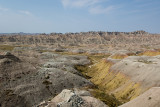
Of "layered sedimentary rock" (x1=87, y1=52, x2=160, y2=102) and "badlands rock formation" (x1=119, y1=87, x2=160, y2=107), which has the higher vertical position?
"badlands rock formation" (x1=119, y1=87, x2=160, y2=107)

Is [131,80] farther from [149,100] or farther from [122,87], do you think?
[149,100]

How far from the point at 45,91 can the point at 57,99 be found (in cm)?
890

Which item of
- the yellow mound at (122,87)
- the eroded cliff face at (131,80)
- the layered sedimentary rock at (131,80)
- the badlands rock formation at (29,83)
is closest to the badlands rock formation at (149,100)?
the eroded cliff face at (131,80)

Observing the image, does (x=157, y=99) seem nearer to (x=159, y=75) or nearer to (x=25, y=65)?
(x=159, y=75)

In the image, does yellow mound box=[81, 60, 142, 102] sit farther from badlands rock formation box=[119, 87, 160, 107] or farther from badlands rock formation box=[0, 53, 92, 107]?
badlands rock formation box=[119, 87, 160, 107]

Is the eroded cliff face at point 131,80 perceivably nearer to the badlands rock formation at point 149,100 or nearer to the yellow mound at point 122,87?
the yellow mound at point 122,87

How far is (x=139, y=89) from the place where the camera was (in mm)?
36344

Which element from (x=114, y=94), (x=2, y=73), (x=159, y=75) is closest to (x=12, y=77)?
(x=2, y=73)

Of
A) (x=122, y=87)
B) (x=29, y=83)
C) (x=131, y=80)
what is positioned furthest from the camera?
(x=131, y=80)

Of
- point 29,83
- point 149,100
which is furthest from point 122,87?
point 29,83

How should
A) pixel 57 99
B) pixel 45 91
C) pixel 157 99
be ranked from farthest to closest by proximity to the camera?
pixel 45 91 < pixel 57 99 < pixel 157 99

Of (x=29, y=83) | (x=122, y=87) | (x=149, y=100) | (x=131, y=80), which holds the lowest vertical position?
(x=122, y=87)

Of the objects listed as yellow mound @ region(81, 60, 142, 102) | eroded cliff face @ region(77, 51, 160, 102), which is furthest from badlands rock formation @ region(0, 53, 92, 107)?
eroded cliff face @ region(77, 51, 160, 102)

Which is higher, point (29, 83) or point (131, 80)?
point (131, 80)
